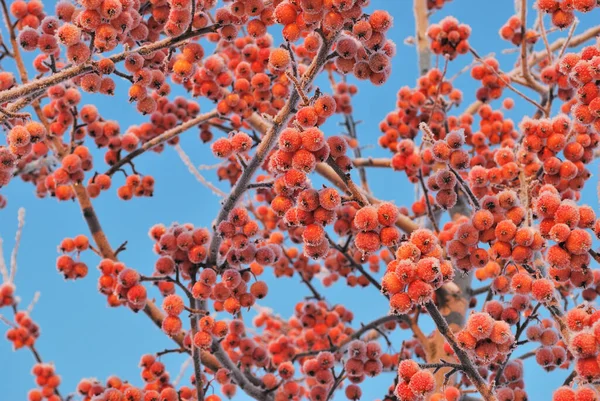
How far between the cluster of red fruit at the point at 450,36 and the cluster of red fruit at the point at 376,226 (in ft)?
12.2

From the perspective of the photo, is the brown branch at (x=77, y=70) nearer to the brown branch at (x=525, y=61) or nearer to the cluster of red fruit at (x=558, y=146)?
the cluster of red fruit at (x=558, y=146)

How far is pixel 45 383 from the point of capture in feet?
20.9

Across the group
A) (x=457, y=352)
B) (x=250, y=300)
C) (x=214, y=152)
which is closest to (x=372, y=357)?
(x=250, y=300)

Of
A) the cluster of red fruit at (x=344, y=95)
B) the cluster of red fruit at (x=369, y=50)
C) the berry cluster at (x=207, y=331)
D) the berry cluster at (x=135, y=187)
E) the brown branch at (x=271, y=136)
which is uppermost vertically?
the cluster of red fruit at (x=344, y=95)

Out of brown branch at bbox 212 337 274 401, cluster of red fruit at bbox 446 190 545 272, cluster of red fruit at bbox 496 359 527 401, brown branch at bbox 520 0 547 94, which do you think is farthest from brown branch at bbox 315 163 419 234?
cluster of red fruit at bbox 446 190 545 272

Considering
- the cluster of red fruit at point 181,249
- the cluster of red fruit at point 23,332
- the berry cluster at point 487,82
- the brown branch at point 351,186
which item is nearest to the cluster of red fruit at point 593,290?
the brown branch at point 351,186

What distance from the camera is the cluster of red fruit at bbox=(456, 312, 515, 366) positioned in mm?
3031

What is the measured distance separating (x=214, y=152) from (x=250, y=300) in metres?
1.25

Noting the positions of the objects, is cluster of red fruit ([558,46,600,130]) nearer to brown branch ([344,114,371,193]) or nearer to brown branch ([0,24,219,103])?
brown branch ([0,24,219,103])

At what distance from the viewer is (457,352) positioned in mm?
3025

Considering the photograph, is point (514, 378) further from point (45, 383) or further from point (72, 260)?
point (45, 383)

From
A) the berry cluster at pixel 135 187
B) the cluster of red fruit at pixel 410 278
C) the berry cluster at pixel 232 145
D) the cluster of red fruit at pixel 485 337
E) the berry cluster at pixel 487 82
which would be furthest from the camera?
the berry cluster at pixel 487 82

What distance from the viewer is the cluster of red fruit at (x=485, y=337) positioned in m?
3.03

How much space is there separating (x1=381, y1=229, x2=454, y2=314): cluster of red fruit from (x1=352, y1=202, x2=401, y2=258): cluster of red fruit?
134mm
